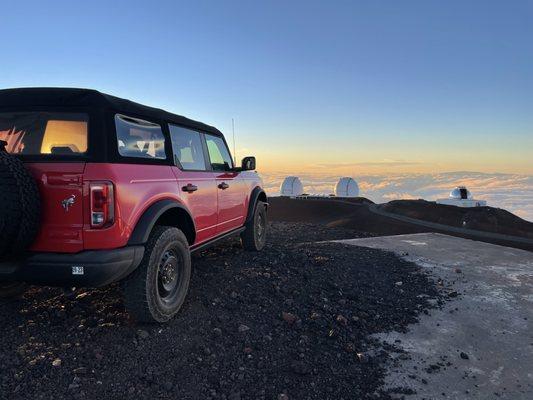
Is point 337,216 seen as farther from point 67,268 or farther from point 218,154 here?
point 67,268

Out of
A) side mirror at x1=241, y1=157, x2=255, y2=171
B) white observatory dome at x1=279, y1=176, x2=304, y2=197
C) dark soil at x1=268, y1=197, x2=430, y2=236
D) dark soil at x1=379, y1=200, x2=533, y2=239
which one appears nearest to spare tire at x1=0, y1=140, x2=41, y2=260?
side mirror at x1=241, y1=157, x2=255, y2=171

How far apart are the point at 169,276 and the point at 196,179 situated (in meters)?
1.15

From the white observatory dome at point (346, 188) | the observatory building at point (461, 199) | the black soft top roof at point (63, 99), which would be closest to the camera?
the black soft top roof at point (63, 99)

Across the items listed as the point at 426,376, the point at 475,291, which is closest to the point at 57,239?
the point at 426,376

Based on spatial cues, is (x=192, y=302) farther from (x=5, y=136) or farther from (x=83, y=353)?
(x=5, y=136)

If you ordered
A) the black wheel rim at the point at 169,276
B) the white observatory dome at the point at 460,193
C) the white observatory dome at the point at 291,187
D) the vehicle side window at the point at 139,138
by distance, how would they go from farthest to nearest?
the white observatory dome at the point at 291,187, the white observatory dome at the point at 460,193, the black wheel rim at the point at 169,276, the vehicle side window at the point at 139,138

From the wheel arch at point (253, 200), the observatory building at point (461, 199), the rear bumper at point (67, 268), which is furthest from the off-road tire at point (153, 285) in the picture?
the observatory building at point (461, 199)

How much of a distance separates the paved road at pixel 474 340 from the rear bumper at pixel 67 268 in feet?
7.96

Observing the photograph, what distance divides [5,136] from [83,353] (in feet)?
6.71

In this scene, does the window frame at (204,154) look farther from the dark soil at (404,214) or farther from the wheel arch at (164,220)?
the dark soil at (404,214)

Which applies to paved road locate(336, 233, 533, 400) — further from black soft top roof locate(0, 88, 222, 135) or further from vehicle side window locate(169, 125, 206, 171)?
black soft top roof locate(0, 88, 222, 135)

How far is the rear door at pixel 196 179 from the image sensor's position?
430cm

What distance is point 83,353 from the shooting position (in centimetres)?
Answer: 331

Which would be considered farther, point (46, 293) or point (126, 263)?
point (46, 293)
